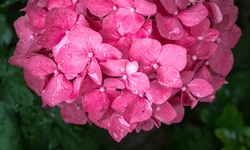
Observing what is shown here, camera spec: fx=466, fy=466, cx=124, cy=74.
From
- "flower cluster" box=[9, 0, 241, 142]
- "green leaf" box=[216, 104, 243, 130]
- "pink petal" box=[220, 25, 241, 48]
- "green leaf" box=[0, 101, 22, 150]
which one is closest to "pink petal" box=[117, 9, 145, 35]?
"flower cluster" box=[9, 0, 241, 142]

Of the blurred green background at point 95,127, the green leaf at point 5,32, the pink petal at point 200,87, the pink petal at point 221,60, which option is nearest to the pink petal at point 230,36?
the pink petal at point 221,60

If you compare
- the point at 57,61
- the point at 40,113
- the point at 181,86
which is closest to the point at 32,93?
the point at 40,113

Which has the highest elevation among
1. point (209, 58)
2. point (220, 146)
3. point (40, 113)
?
point (209, 58)

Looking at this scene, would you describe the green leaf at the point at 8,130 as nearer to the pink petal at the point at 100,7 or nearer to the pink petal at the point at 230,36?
the pink petal at the point at 100,7

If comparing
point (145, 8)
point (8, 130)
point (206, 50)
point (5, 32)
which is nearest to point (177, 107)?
point (206, 50)

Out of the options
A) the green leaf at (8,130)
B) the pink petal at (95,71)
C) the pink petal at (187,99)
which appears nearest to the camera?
the pink petal at (95,71)

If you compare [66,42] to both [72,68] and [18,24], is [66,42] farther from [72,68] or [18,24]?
[18,24]

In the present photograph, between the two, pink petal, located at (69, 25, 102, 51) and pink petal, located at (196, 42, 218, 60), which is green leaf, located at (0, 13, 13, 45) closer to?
pink petal, located at (69, 25, 102, 51)
